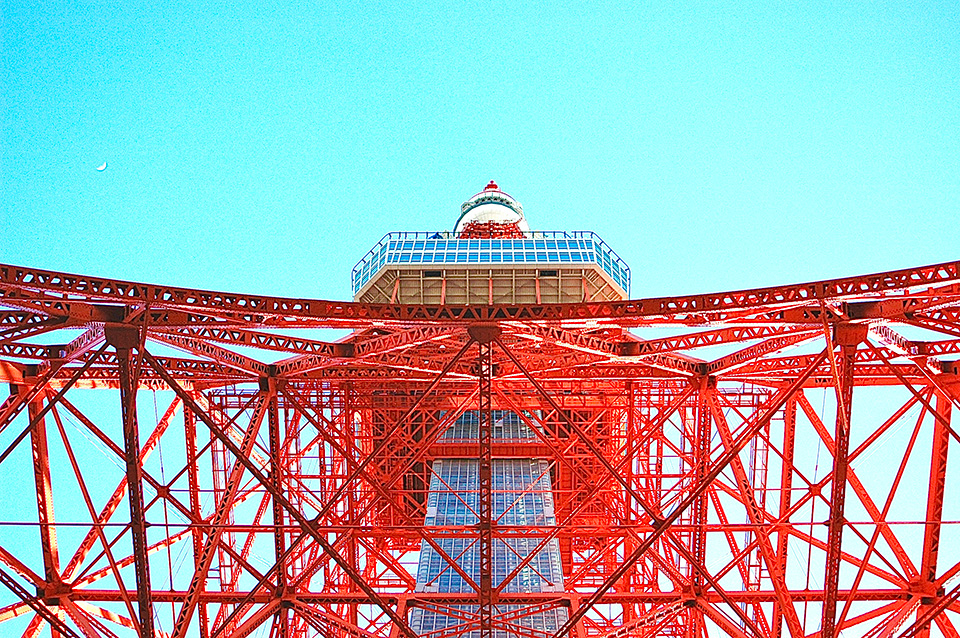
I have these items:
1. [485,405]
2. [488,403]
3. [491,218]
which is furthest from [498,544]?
[491,218]

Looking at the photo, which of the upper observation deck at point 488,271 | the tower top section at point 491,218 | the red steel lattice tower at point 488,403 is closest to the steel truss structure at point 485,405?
the red steel lattice tower at point 488,403

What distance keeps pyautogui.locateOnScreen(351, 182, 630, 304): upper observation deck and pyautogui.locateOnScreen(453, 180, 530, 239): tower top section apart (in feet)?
37.2

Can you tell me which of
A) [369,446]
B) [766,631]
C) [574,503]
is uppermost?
[369,446]

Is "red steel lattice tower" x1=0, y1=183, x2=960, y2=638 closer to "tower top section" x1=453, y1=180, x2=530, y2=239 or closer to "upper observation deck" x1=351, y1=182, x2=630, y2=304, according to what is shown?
"upper observation deck" x1=351, y1=182, x2=630, y2=304

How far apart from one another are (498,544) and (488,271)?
45.1 feet

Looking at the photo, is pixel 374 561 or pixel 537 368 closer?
pixel 537 368

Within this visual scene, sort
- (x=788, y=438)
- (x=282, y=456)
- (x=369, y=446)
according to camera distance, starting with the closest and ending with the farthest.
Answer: (x=788, y=438) → (x=282, y=456) → (x=369, y=446)

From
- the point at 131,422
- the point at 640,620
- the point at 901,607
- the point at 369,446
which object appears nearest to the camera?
the point at 131,422

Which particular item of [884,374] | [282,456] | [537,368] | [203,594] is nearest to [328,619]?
[203,594]

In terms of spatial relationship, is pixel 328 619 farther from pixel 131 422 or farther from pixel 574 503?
pixel 574 503

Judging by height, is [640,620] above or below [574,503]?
below

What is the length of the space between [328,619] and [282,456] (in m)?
7.80

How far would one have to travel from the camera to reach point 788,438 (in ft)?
96.4

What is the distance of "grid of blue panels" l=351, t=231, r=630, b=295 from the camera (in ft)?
137
